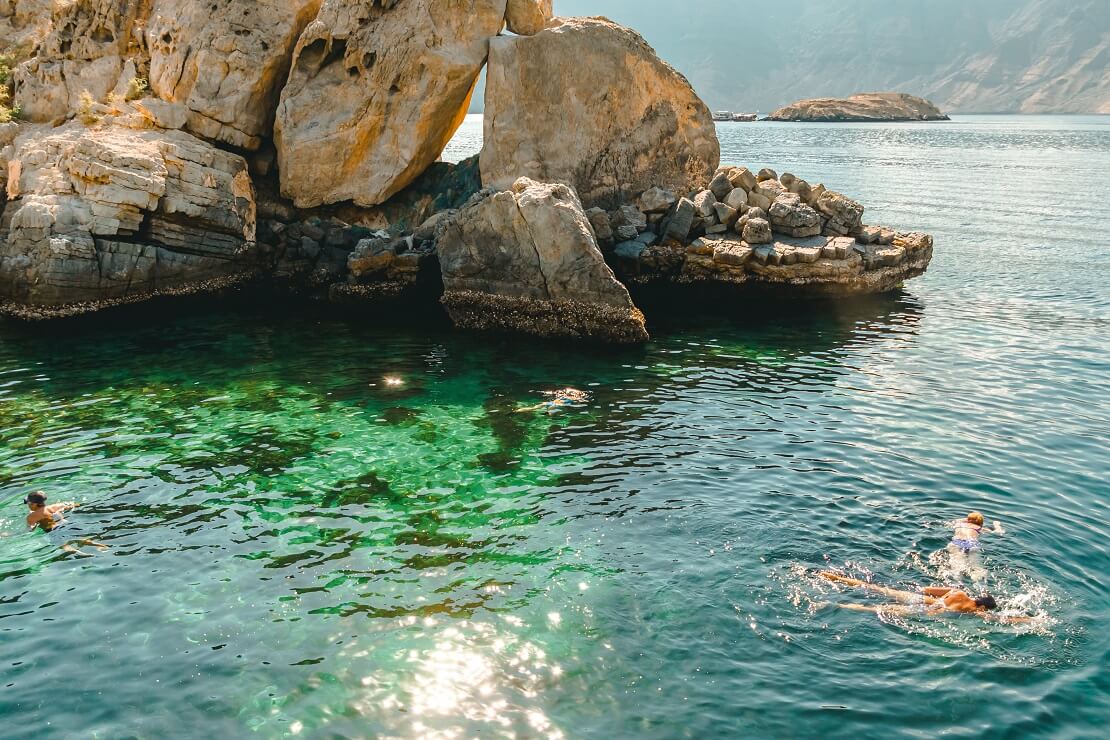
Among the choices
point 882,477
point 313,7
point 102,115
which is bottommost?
point 882,477

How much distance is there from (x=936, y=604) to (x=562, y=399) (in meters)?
11.6

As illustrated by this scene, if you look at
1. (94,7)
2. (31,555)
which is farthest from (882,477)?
(94,7)

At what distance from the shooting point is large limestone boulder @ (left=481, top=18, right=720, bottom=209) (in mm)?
35000

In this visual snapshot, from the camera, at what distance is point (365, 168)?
3544 cm

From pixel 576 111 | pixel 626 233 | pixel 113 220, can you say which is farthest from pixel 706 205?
pixel 113 220

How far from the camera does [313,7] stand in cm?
3538

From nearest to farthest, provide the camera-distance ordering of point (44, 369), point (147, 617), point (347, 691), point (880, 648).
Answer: point (347, 691)
point (880, 648)
point (147, 617)
point (44, 369)

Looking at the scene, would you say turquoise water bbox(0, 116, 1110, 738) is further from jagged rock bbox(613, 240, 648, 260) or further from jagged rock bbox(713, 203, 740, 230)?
jagged rock bbox(713, 203, 740, 230)

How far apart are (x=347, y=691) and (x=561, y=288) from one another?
59.2 ft

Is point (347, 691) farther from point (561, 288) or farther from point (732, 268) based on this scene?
point (732, 268)

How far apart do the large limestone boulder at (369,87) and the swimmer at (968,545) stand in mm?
27501

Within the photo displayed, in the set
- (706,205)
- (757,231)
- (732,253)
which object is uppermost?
(706,205)

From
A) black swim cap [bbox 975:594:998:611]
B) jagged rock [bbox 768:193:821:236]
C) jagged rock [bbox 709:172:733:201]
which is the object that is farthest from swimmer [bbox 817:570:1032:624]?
jagged rock [bbox 709:172:733:201]

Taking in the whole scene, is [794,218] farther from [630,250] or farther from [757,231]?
[630,250]
